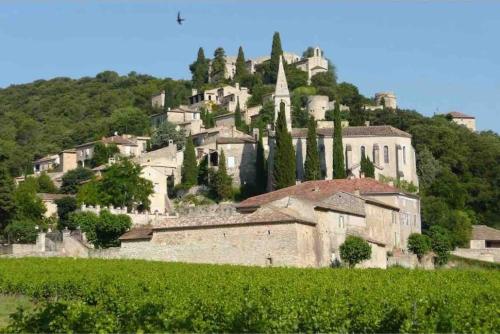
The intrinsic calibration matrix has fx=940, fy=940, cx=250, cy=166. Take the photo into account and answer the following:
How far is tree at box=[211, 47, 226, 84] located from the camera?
14274cm

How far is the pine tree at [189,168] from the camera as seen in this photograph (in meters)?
86.0

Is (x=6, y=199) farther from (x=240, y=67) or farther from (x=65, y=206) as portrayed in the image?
(x=240, y=67)

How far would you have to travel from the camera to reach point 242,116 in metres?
114

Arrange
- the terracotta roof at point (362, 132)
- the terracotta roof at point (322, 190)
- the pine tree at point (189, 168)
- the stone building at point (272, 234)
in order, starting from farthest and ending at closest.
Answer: the terracotta roof at point (362, 132) < the pine tree at point (189, 168) < the terracotta roof at point (322, 190) < the stone building at point (272, 234)

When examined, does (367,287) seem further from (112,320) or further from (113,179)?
(113,179)

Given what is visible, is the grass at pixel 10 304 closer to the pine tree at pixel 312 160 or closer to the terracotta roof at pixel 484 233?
the pine tree at pixel 312 160

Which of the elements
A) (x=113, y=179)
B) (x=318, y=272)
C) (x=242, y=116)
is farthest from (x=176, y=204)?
(x=318, y=272)

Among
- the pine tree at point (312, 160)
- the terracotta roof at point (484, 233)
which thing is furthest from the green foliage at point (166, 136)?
the terracotta roof at point (484, 233)

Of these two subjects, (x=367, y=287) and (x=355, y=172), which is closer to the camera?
(x=367, y=287)

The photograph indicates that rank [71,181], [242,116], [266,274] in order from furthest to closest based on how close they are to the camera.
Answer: [242,116] < [71,181] < [266,274]

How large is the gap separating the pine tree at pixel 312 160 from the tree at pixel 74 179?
77.0 ft

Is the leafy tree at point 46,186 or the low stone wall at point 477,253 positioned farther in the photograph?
the leafy tree at point 46,186

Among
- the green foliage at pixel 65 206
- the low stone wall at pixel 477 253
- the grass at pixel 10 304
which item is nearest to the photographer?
the grass at pixel 10 304

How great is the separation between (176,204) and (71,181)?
45.9ft
